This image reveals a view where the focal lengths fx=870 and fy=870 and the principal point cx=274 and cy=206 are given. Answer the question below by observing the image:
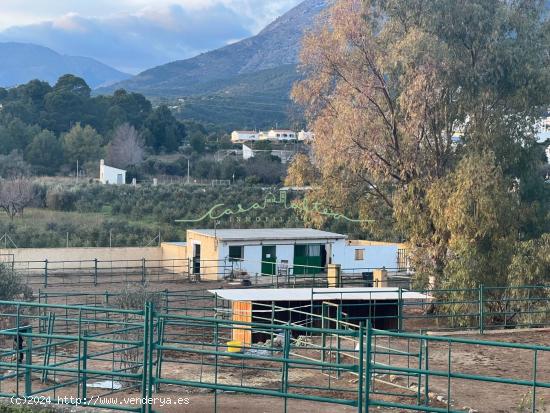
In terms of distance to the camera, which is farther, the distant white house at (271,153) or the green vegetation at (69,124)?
the distant white house at (271,153)

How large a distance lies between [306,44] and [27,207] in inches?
1392

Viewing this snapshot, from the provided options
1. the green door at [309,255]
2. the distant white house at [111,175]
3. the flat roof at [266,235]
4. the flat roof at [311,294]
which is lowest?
the flat roof at [311,294]

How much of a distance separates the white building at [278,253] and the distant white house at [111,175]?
31.7m

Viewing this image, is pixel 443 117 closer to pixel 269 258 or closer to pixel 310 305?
pixel 310 305

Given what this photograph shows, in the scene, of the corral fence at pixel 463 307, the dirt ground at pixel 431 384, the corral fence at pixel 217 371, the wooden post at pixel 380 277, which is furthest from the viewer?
the wooden post at pixel 380 277

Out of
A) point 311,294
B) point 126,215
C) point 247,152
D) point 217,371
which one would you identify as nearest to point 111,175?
point 126,215

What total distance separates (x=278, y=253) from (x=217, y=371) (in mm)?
21779

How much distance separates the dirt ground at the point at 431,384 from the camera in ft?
43.6

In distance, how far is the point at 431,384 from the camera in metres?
15.5

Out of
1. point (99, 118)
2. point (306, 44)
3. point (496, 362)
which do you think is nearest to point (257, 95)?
point (99, 118)

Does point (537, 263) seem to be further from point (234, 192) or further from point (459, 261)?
point (234, 192)

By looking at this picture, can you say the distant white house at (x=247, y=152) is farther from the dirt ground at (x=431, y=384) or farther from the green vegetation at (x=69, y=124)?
the dirt ground at (x=431, y=384)

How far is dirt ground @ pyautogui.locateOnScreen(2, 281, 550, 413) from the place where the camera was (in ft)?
43.6
